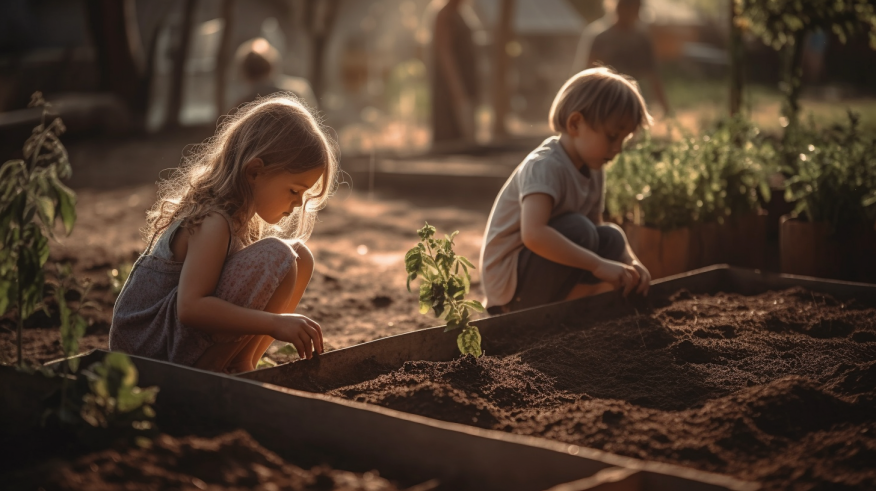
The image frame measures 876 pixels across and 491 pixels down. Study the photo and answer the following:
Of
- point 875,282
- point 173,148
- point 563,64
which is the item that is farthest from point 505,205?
point 563,64

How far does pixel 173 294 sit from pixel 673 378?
5.30 ft

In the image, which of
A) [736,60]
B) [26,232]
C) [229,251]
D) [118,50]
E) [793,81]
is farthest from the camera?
[118,50]

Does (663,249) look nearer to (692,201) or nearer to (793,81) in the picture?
(692,201)

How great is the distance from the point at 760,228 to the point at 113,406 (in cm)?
357

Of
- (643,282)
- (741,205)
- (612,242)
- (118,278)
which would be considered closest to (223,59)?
(118,278)

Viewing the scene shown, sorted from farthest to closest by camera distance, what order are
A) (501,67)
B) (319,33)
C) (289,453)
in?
1. (319,33)
2. (501,67)
3. (289,453)

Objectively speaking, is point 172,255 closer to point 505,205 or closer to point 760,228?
point 505,205

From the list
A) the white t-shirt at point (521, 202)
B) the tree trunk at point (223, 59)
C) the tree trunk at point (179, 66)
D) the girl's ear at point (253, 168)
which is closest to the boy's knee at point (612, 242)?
the white t-shirt at point (521, 202)

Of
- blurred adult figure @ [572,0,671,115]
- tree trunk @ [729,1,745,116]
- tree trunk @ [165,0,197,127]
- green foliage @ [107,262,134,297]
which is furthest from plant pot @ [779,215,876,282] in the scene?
tree trunk @ [165,0,197,127]

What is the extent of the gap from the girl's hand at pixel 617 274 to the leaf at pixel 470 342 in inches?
29.9

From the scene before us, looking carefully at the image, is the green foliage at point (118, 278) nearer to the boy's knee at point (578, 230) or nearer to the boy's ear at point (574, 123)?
the boy's knee at point (578, 230)

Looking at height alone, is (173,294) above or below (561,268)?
above

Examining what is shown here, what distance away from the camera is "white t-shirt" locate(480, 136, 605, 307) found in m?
3.56

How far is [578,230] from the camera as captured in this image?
3.59 metres
